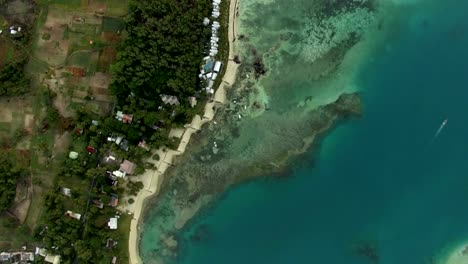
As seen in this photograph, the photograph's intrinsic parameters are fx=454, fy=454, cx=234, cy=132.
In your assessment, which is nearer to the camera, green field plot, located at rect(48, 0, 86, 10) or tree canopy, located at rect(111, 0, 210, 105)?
tree canopy, located at rect(111, 0, 210, 105)

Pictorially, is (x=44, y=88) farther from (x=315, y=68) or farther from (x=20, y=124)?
(x=315, y=68)

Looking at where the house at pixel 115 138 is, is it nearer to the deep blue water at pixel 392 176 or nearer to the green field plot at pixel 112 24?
the green field plot at pixel 112 24

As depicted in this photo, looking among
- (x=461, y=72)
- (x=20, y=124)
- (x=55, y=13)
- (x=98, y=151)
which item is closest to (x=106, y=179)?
(x=98, y=151)

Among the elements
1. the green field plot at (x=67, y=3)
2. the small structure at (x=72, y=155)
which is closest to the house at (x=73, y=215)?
the small structure at (x=72, y=155)

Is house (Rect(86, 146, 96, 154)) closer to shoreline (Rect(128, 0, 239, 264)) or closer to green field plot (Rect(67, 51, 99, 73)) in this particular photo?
shoreline (Rect(128, 0, 239, 264))

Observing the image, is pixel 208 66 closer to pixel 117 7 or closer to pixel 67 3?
pixel 117 7

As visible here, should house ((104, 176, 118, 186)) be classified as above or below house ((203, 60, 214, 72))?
below

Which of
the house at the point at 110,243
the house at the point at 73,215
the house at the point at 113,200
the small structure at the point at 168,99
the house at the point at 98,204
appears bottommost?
the house at the point at 110,243

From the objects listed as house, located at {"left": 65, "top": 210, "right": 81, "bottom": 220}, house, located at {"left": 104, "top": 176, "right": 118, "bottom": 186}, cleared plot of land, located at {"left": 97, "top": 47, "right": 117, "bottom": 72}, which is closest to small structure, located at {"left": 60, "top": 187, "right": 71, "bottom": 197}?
house, located at {"left": 65, "top": 210, "right": 81, "bottom": 220}
